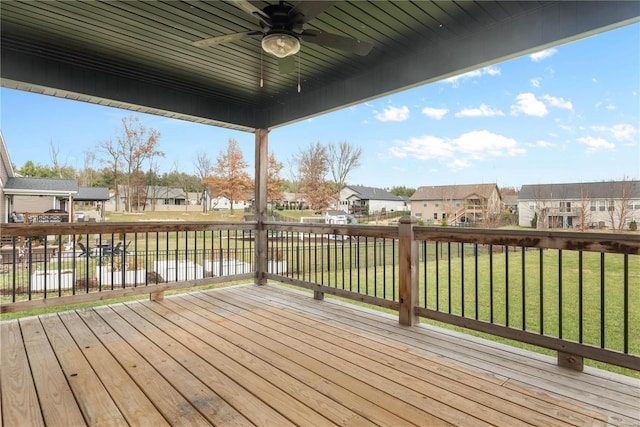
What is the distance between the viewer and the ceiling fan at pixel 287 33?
7.20 feet

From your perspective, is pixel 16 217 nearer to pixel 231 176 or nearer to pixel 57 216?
pixel 57 216

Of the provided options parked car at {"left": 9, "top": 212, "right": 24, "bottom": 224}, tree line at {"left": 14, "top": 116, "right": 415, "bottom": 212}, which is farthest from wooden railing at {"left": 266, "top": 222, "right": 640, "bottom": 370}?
parked car at {"left": 9, "top": 212, "right": 24, "bottom": 224}

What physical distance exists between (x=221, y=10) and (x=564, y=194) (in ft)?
10.1

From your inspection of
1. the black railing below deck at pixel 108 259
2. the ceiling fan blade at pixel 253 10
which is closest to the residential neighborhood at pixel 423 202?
the black railing below deck at pixel 108 259

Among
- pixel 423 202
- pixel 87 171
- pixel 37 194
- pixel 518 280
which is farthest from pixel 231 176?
pixel 518 280

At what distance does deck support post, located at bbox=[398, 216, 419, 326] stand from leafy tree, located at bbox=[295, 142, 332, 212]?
1515 mm

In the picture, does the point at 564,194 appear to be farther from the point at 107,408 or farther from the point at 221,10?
the point at 107,408

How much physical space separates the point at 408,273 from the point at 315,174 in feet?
7.12

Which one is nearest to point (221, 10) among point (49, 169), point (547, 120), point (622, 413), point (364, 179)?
point (364, 179)

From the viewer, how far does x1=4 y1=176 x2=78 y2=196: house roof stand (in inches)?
144

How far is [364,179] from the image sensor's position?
158 inches

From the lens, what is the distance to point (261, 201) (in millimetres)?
4953

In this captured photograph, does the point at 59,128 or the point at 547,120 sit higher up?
the point at 59,128

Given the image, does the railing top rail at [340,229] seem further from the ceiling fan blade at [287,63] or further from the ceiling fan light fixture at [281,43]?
the ceiling fan light fixture at [281,43]
